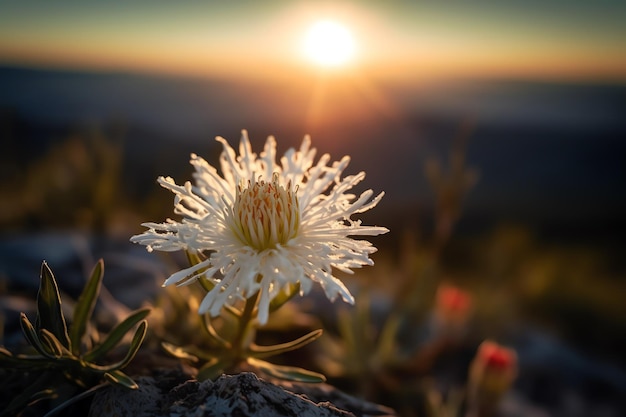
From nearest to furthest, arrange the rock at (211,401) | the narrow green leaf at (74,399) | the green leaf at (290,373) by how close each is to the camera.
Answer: the rock at (211,401) → the narrow green leaf at (74,399) → the green leaf at (290,373)

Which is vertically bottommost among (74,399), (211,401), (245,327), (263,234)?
(74,399)

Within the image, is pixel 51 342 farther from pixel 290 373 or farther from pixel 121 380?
pixel 290 373

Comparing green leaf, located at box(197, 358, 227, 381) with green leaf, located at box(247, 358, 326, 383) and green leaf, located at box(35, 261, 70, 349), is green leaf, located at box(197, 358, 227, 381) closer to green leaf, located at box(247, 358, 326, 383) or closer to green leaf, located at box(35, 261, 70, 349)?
green leaf, located at box(247, 358, 326, 383)

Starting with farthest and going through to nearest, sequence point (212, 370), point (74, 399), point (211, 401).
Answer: point (212, 370) → point (74, 399) → point (211, 401)

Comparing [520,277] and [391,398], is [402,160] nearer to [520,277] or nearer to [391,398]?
[520,277]

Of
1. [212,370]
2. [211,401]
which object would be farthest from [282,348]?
[211,401]

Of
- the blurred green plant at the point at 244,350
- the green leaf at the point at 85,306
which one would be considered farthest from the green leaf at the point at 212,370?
the green leaf at the point at 85,306

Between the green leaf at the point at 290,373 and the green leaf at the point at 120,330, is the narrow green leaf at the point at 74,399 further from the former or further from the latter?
the green leaf at the point at 290,373

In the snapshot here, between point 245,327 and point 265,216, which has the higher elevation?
point 265,216
